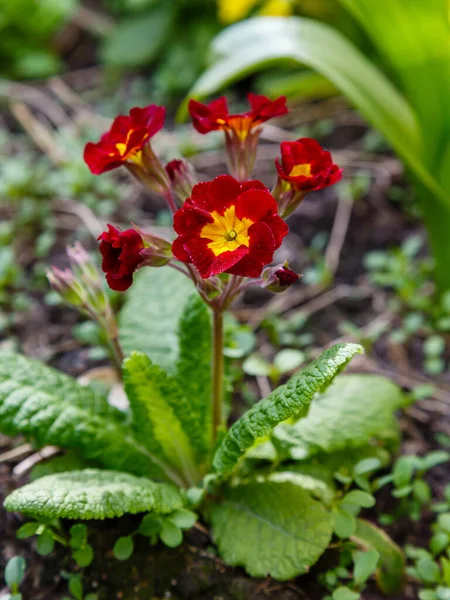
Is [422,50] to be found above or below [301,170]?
above

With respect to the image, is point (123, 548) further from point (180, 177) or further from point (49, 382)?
point (180, 177)

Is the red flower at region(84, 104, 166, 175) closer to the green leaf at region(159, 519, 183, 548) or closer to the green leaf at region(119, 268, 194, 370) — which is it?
the green leaf at region(119, 268, 194, 370)

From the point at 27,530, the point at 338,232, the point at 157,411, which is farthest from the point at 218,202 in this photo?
the point at 338,232

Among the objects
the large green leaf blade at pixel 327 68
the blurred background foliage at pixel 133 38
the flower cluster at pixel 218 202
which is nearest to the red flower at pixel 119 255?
the flower cluster at pixel 218 202

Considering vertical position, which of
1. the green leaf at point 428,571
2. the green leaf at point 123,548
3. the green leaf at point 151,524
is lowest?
the green leaf at point 428,571

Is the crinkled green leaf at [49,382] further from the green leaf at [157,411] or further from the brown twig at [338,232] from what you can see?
the brown twig at [338,232]

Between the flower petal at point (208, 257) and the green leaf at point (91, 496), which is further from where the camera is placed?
the green leaf at point (91, 496)

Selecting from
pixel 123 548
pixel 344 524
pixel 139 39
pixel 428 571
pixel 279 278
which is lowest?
pixel 428 571
